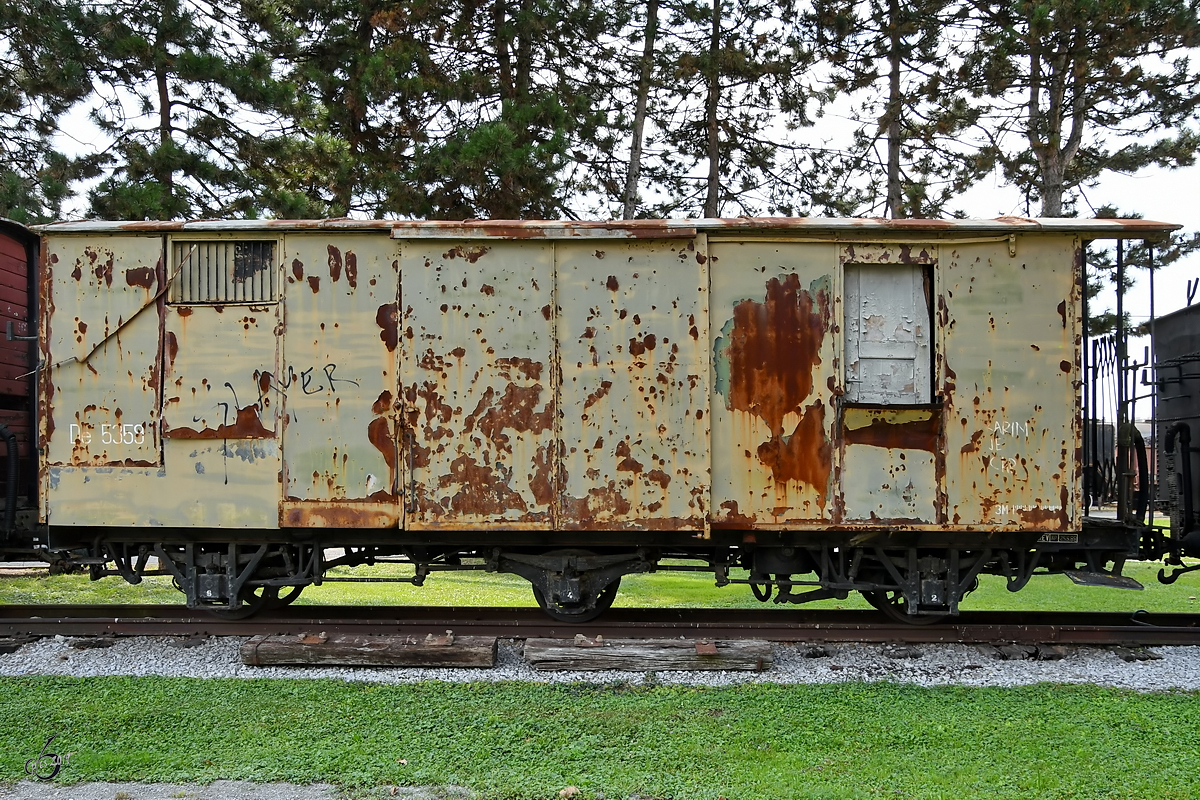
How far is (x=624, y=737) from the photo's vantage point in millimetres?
4746

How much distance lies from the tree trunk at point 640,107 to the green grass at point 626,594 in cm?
757

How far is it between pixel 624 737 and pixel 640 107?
42.7 feet

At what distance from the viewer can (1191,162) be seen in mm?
14164

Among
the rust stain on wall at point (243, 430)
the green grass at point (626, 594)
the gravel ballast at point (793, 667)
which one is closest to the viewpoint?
the gravel ballast at point (793, 667)

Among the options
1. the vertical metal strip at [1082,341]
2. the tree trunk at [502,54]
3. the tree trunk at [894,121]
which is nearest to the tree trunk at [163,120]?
the tree trunk at [502,54]

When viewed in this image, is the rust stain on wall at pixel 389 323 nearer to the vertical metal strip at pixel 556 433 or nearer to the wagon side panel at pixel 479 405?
the wagon side panel at pixel 479 405

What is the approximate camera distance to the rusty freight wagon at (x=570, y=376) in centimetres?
629

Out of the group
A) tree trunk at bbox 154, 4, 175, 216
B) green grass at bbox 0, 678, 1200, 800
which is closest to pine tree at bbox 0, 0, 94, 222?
tree trunk at bbox 154, 4, 175, 216

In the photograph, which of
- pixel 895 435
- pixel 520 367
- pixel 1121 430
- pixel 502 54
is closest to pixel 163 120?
pixel 502 54

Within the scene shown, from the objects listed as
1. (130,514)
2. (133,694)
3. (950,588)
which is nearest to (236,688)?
(133,694)

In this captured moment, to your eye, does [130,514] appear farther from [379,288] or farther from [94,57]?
[94,57]

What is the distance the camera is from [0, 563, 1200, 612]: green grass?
9180 millimetres

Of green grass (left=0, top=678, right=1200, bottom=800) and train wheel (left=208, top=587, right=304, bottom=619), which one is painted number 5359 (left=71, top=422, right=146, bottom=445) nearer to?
train wheel (left=208, top=587, right=304, bottom=619)

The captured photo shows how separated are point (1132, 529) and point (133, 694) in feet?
25.9
